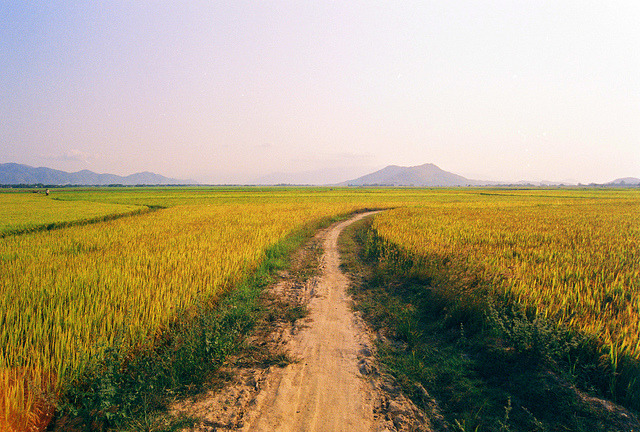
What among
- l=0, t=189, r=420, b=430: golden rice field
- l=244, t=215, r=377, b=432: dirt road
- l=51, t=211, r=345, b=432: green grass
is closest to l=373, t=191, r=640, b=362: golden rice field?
l=244, t=215, r=377, b=432: dirt road

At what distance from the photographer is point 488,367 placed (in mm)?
4223

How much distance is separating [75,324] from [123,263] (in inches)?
165

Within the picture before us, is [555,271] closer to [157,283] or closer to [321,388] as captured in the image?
[321,388]

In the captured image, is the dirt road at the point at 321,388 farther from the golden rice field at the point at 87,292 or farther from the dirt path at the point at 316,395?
the golden rice field at the point at 87,292

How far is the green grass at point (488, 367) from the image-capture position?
3.21m

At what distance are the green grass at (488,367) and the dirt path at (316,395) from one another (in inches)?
15.7

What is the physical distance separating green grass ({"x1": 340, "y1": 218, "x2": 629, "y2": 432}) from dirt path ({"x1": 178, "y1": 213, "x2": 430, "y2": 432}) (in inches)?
15.7

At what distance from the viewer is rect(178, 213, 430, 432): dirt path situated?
3.16 meters

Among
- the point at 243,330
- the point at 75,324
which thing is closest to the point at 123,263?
the point at 75,324

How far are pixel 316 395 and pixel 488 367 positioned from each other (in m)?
2.72

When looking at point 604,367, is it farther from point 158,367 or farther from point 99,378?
point 99,378

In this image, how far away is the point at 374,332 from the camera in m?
5.45

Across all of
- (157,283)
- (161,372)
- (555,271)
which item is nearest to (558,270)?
(555,271)

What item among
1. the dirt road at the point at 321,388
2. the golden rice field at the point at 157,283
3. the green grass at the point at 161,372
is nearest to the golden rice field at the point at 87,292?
the golden rice field at the point at 157,283
